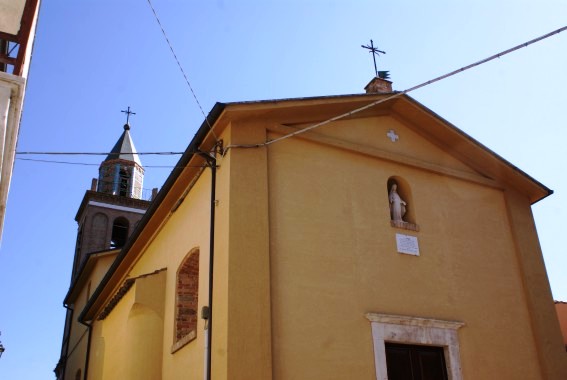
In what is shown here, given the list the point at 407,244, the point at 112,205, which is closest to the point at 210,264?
the point at 407,244

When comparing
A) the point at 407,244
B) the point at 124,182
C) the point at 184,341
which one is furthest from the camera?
the point at 124,182

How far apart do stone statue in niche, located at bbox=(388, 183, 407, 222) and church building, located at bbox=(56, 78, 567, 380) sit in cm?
4

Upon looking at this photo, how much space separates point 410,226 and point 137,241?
6.13 m

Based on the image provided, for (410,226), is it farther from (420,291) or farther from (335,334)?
(335,334)

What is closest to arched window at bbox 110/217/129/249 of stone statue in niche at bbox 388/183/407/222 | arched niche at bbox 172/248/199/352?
arched niche at bbox 172/248/199/352

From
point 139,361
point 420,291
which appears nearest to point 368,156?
point 420,291

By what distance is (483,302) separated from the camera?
34.6ft

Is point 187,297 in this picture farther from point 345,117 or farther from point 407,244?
point 345,117

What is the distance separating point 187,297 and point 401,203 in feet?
13.0

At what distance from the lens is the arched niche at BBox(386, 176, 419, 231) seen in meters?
10.5

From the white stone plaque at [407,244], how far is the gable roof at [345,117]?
2222 millimetres

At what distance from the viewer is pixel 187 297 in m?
11.0

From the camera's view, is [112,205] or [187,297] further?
[112,205]

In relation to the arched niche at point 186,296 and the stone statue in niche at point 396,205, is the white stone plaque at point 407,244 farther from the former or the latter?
the arched niche at point 186,296
